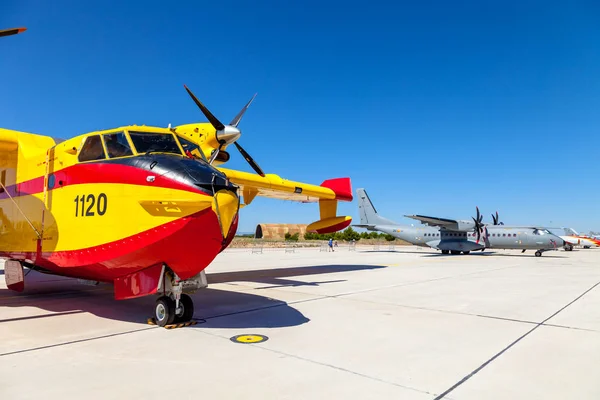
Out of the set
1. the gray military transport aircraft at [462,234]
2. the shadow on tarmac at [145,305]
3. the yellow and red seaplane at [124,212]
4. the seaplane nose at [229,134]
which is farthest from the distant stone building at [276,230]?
the yellow and red seaplane at [124,212]

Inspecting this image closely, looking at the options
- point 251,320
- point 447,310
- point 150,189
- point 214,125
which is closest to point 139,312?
point 251,320

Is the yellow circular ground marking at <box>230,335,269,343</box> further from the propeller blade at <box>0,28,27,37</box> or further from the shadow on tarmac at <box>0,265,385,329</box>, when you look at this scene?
the propeller blade at <box>0,28,27,37</box>

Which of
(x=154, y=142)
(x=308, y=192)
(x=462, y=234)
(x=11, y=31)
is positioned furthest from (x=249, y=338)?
(x=462, y=234)

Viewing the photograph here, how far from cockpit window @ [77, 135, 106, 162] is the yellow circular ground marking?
13.1ft

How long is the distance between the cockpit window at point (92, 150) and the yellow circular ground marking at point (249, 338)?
3.98 meters

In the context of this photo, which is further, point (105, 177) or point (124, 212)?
point (105, 177)

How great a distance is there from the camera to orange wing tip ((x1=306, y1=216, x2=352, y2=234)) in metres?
16.9

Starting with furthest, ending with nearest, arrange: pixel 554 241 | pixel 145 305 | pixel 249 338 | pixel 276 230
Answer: pixel 276 230
pixel 554 241
pixel 145 305
pixel 249 338

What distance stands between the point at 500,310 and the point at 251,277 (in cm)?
926

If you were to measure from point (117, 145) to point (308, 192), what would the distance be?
9205 mm

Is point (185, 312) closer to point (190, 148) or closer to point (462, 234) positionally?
point (190, 148)

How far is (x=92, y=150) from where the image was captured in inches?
295

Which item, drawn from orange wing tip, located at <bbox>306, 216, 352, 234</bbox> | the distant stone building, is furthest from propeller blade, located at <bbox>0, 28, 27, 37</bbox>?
the distant stone building

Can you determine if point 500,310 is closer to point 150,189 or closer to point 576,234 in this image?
point 150,189
